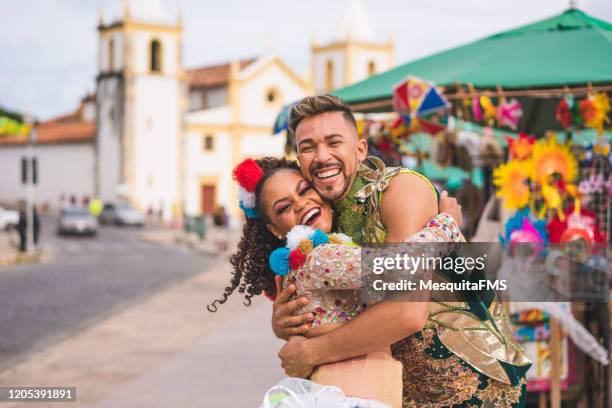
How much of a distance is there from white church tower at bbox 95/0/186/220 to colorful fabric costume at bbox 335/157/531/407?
51.9m

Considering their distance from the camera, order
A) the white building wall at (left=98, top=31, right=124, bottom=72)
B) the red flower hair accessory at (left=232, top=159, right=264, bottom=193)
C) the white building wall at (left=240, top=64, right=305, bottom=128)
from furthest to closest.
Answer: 1. the white building wall at (left=240, top=64, right=305, bottom=128)
2. the white building wall at (left=98, top=31, right=124, bottom=72)
3. the red flower hair accessory at (left=232, top=159, right=264, bottom=193)

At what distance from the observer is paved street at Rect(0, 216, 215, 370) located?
11.2 metres

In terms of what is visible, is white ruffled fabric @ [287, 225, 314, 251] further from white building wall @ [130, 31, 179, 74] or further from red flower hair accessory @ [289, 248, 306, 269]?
white building wall @ [130, 31, 179, 74]

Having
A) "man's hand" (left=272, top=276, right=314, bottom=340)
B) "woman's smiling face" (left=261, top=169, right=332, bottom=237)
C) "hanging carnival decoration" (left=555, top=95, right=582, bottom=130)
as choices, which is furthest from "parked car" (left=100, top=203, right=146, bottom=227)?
"man's hand" (left=272, top=276, right=314, bottom=340)

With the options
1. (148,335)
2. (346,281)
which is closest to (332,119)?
(346,281)

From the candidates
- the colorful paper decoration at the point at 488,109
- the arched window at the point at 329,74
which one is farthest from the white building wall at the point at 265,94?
the colorful paper decoration at the point at 488,109

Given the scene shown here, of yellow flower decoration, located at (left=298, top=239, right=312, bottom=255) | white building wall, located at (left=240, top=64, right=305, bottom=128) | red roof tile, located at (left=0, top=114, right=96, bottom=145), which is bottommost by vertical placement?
yellow flower decoration, located at (left=298, top=239, right=312, bottom=255)

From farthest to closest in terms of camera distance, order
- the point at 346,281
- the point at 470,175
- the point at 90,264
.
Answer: the point at 90,264
the point at 470,175
the point at 346,281

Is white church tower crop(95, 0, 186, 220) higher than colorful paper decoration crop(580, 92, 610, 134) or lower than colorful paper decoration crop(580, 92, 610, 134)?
higher

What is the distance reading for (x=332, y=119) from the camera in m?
2.72

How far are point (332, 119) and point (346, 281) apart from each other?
0.55 m

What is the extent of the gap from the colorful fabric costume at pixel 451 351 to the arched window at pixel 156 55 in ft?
180

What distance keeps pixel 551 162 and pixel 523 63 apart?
0.76 meters

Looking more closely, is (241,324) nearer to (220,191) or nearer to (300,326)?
(300,326)
